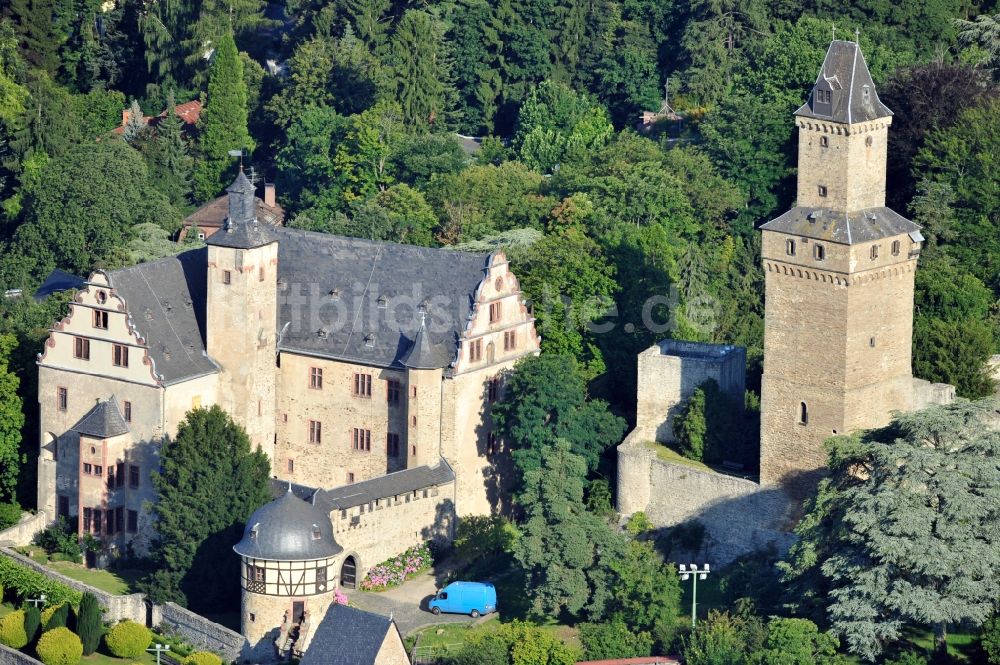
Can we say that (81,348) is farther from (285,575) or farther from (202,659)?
(202,659)

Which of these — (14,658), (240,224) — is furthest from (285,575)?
(240,224)

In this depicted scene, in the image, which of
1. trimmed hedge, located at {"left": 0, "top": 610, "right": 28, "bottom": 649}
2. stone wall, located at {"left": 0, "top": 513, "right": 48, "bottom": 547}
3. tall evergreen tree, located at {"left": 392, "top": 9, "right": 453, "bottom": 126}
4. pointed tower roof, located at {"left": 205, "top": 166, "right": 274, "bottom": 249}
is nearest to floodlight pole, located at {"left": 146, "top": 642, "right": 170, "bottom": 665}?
trimmed hedge, located at {"left": 0, "top": 610, "right": 28, "bottom": 649}

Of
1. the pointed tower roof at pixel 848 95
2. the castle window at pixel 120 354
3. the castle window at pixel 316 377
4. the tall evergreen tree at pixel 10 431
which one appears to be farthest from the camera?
the tall evergreen tree at pixel 10 431

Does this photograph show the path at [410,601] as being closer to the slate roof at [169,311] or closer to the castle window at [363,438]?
the castle window at [363,438]

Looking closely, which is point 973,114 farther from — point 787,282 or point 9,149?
point 9,149

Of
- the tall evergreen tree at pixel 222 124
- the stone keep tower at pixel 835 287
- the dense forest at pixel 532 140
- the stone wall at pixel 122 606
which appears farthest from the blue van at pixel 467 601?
the tall evergreen tree at pixel 222 124
